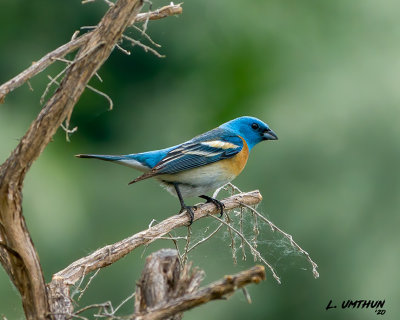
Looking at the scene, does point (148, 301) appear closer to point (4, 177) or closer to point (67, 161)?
point (4, 177)

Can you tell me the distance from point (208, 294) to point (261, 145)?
483 cm

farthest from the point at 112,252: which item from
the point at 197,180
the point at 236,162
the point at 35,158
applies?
the point at 236,162

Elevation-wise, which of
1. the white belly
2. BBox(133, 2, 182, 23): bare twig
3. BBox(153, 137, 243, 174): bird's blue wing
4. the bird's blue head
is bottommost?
the white belly

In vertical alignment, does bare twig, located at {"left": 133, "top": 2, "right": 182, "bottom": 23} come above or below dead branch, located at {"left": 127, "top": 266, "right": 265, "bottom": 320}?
above

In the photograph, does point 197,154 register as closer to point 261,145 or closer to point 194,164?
point 194,164

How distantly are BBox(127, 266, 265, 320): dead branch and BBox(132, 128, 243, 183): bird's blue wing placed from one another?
72.6 inches

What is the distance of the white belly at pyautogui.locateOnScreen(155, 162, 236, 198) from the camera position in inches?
188

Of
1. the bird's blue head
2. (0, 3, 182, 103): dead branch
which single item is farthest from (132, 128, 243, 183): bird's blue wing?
(0, 3, 182, 103): dead branch

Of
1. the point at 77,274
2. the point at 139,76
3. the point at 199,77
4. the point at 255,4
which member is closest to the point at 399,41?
the point at 255,4

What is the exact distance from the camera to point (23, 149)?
2.60 meters

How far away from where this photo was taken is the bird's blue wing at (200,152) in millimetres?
4656

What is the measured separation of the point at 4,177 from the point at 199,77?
630cm

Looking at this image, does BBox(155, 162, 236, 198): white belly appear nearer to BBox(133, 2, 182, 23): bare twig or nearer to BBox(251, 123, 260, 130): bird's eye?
BBox(251, 123, 260, 130): bird's eye

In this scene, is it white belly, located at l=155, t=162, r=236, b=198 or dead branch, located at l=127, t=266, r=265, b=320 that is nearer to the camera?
dead branch, located at l=127, t=266, r=265, b=320
